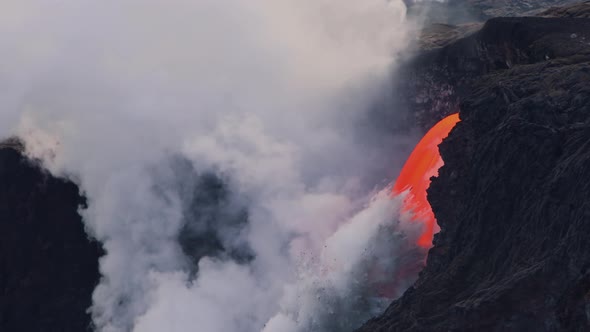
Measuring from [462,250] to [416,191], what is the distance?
1996cm

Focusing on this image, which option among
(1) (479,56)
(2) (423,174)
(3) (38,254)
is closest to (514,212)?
(2) (423,174)

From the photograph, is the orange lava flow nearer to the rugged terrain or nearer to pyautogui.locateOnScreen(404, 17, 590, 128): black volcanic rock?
pyautogui.locateOnScreen(404, 17, 590, 128): black volcanic rock

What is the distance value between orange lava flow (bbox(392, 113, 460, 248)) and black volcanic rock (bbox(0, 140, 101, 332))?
31516 millimetres

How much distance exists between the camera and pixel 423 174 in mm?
62000

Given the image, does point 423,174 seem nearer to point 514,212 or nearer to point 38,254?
point 514,212

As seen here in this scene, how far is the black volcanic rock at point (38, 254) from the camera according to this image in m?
76.3

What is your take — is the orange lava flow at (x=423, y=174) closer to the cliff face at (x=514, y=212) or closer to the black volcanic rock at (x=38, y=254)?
the cliff face at (x=514, y=212)

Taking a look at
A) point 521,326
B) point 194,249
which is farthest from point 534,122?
point 194,249

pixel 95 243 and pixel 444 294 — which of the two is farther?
pixel 95 243

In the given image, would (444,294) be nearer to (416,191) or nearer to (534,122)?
(534,122)

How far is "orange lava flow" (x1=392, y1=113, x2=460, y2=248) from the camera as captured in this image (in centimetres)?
5638

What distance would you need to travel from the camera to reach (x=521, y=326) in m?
35.1

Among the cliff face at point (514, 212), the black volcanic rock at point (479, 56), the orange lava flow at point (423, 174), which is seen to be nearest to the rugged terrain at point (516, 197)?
the cliff face at point (514, 212)

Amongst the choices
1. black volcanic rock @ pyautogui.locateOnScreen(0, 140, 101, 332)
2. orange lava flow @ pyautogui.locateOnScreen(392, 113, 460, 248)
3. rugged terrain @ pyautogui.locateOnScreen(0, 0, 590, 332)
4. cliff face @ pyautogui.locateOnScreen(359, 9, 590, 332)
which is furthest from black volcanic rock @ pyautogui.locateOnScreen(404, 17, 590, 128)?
black volcanic rock @ pyautogui.locateOnScreen(0, 140, 101, 332)
